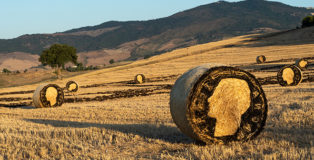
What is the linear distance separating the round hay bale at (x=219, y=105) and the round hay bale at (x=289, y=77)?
15.3 metres

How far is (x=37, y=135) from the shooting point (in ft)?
29.2

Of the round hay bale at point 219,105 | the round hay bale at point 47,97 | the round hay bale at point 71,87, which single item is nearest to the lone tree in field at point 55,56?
the round hay bale at point 71,87

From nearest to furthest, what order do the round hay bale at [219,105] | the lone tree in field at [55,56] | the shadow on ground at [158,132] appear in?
1. the round hay bale at [219,105]
2. the shadow on ground at [158,132]
3. the lone tree in field at [55,56]

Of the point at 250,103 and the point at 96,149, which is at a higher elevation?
the point at 250,103

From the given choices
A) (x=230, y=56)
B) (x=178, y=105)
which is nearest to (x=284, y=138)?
(x=178, y=105)

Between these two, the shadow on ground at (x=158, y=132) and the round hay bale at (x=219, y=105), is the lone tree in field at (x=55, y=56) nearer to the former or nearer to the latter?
the shadow on ground at (x=158, y=132)

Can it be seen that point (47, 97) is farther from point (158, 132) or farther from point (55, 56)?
point (55, 56)

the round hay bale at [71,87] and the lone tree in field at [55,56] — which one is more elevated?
the lone tree in field at [55,56]

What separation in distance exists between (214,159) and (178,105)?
1601 mm

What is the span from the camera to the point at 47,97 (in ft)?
62.8

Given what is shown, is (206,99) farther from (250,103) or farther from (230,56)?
(230,56)

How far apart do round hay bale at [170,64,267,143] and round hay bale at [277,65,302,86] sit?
15.3 meters

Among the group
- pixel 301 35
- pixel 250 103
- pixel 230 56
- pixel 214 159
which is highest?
pixel 301 35

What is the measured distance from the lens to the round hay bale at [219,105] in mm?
6953
